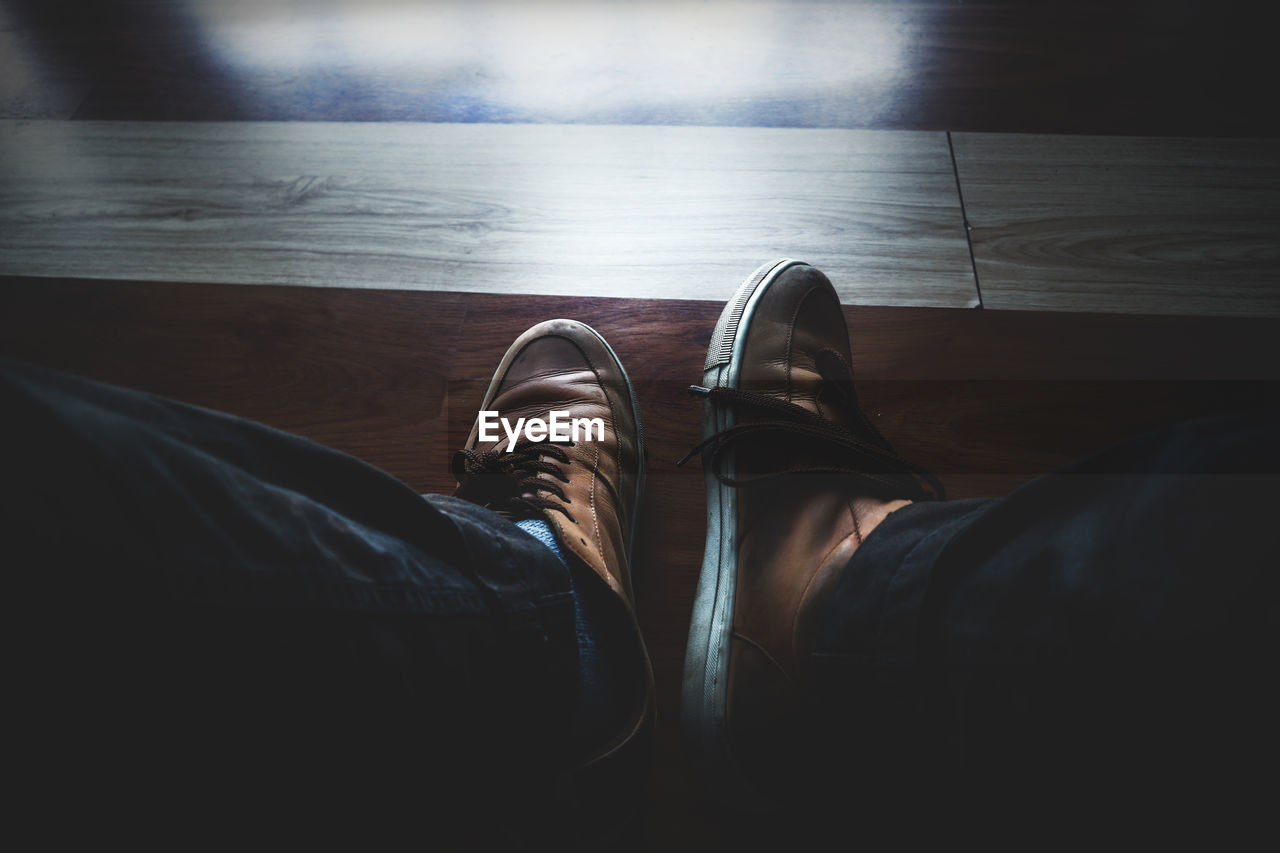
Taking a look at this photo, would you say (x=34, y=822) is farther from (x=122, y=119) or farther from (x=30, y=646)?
(x=122, y=119)

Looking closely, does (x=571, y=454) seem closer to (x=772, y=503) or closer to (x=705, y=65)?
(x=772, y=503)

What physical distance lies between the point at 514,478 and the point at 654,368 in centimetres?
27

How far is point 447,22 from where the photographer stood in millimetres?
1355

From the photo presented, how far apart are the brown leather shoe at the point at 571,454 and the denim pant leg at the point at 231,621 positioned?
0.24 m

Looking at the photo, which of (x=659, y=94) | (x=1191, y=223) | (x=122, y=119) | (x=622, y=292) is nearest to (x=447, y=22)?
(x=659, y=94)

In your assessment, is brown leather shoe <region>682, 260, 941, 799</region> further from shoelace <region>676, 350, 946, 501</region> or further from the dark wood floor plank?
the dark wood floor plank

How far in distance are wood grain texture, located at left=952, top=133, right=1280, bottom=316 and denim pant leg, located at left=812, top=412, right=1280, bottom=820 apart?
0.70m

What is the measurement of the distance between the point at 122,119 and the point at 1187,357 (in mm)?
1829

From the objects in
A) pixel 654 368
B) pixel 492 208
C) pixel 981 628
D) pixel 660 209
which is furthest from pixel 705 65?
pixel 981 628

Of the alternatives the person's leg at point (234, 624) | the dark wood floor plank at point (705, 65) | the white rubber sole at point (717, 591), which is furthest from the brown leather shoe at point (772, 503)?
the dark wood floor plank at point (705, 65)

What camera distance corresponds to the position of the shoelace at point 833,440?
30.3 inches

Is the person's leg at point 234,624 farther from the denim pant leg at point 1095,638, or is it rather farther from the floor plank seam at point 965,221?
the floor plank seam at point 965,221

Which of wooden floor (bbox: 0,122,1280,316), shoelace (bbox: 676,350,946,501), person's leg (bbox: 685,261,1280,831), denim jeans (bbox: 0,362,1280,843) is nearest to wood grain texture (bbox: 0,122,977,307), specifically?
wooden floor (bbox: 0,122,1280,316)

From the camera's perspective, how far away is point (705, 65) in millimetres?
1251
